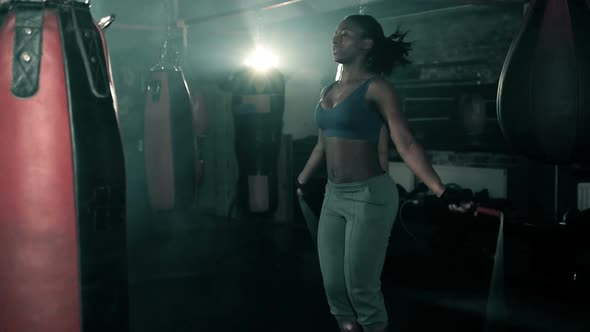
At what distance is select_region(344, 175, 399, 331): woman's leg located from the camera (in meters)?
2.17

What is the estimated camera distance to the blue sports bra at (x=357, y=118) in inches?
86.0

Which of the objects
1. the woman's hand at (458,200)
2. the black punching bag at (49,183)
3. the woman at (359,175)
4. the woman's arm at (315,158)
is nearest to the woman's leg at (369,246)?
the woman at (359,175)

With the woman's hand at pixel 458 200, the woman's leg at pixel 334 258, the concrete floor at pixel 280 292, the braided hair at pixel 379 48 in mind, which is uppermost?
the braided hair at pixel 379 48

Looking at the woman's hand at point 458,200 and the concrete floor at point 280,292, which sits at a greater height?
the woman's hand at point 458,200

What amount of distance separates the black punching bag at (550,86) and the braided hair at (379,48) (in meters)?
0.44

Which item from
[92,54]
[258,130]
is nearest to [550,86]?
[92,54]

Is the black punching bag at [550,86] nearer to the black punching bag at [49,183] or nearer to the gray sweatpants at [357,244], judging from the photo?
the gray sweatpants at [357,244]

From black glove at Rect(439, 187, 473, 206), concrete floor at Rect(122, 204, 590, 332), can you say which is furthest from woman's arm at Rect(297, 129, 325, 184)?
concrete floor at Rect(122, 204, 590, 332)

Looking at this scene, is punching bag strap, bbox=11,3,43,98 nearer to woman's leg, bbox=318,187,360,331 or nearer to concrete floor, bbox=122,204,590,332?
woman's leg, bbox=318,187,360,331

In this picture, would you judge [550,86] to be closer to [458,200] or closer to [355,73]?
[458,200]

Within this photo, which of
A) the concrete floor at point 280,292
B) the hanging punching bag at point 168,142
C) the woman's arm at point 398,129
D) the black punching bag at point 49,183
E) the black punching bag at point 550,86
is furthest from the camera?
the hanging punching bag at point 168,142

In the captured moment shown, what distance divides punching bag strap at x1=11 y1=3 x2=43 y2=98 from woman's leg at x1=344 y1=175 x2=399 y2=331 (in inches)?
44.2

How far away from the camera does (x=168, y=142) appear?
403 centimetres

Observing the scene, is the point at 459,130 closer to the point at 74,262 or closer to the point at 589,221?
the point at 589,221
